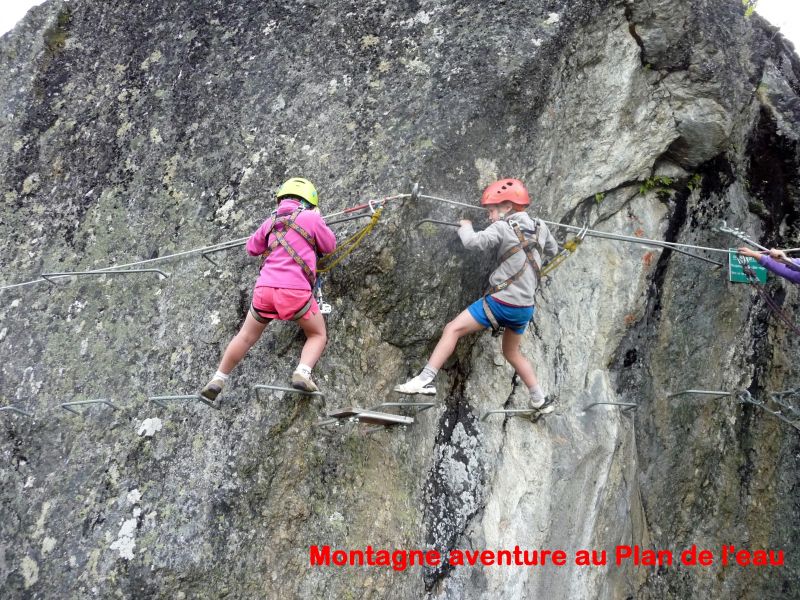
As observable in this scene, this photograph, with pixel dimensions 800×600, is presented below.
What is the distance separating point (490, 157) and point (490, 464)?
268 cm

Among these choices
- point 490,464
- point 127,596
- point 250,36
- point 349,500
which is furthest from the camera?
point 250,36

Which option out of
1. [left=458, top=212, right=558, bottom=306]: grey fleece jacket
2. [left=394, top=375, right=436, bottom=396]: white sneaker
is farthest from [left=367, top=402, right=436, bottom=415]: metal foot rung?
[left=458, top=212, right=558, bottom=306]: grey fleece jacket

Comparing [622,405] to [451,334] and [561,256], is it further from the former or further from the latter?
[451,334]

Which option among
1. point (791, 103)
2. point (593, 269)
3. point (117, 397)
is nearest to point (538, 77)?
point (593, 269)

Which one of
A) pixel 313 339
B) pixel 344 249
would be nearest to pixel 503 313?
pixel 344 249

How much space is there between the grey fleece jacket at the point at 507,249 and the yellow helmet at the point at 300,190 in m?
1.22

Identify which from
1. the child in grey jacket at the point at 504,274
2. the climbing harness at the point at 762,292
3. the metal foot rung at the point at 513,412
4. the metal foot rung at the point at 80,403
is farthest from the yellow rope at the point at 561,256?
the metal foot rung at the point at 80,403

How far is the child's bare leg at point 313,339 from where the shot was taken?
5.54 meters

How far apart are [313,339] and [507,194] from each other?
2.00 metres

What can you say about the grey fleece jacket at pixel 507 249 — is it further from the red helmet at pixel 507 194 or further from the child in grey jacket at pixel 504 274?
the red helmet at pixel 507 194

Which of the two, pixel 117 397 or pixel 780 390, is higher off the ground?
pixel 117 397

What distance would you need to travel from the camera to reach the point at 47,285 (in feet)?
22.2

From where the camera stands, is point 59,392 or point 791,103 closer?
point 59,392

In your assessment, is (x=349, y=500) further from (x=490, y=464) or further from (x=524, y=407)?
(x=524, y=407)
